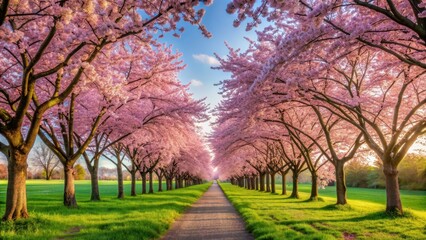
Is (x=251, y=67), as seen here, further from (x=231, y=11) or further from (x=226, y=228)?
(x=231, y=11)

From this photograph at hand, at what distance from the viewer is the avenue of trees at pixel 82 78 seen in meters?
8.76

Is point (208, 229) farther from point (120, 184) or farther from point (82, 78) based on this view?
point (120, 184)

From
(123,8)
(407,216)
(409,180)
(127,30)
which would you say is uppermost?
(123,8)

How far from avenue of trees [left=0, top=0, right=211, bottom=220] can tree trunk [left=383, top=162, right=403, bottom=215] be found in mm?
10382

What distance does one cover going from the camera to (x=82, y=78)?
1256cm

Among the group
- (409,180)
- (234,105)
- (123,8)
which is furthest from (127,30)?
(409,180)

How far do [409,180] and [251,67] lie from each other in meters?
73.8

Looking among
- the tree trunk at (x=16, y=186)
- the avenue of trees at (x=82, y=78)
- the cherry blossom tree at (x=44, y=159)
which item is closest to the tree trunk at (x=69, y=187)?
the avenue of trees at (x=82, y=78)

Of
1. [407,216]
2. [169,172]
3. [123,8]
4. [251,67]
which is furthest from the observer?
[169,172]

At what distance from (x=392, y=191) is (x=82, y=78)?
47.6 feet

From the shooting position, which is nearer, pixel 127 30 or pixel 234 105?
pixel 127 30

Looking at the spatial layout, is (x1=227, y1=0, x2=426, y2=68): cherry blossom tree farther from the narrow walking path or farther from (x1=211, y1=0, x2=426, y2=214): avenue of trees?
the narrow walking path

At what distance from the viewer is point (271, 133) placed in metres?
27.1

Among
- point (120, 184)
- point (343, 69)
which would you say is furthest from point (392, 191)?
point (120, 184)
